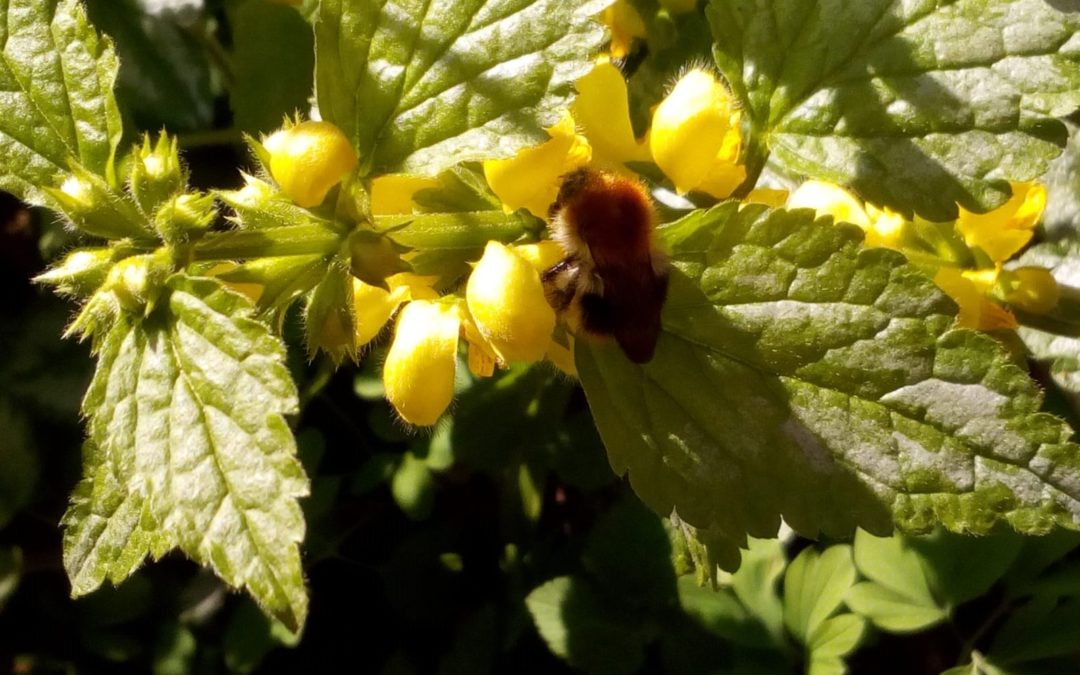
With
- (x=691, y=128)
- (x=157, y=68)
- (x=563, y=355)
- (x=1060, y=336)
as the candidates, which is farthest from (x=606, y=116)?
(x=157, y=68)

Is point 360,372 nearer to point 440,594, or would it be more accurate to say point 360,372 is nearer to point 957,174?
point 440,594

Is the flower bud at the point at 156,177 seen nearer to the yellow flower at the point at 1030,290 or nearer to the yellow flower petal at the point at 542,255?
the yellow flower petal at the point at 542,255

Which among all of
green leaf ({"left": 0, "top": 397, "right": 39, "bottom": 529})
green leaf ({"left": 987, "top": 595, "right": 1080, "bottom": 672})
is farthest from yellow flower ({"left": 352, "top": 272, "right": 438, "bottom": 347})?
green leaf ({"left": 0, "top": 397, "right": 39, "bottom": 529})

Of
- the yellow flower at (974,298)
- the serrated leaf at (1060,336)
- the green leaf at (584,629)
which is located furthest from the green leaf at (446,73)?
the green leaf at (584,629)

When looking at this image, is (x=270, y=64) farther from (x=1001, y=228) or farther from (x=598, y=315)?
(x=1001, y=228)

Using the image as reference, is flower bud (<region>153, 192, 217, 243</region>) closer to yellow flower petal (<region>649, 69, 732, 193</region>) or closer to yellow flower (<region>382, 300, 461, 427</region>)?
yellow flower (<region>382, 300, 461, 427</region>)

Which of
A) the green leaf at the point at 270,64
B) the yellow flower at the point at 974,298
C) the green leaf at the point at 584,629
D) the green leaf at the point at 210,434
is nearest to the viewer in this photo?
the green leaf at the point at 210,434
